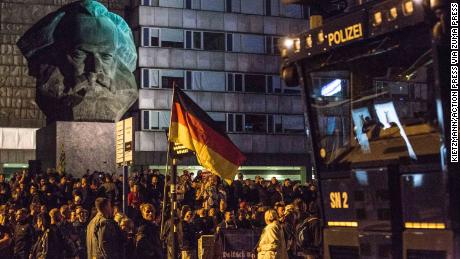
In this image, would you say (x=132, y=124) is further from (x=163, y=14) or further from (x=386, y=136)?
(x=163, y=14)

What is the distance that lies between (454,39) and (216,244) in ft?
31.1

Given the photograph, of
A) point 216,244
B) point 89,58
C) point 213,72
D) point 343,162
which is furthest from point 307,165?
Answer: point 343,162

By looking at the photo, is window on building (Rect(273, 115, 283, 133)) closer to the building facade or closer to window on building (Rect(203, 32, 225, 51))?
the building facade

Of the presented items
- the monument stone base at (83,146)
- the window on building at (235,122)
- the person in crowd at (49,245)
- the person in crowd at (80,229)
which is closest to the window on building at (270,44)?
the window on building at (235,122)

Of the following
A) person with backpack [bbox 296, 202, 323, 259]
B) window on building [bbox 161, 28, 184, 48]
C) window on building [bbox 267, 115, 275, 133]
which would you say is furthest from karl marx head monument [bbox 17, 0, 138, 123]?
window on building [bbox 267, 115, 275, 133]

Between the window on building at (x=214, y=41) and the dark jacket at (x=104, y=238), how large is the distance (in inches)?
1783

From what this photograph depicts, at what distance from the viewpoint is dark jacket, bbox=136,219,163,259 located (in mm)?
14680

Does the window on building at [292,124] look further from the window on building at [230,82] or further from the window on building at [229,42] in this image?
the window on building at [229,42]

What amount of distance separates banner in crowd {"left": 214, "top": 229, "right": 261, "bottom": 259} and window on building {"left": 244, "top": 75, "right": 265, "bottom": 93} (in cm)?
4239

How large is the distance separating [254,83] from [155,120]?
767 cm

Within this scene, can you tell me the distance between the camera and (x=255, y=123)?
5791 cm

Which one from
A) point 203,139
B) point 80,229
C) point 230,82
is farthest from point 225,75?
point 203,139

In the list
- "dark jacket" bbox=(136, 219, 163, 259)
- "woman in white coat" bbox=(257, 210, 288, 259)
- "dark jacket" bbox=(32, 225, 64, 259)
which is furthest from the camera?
"dark jacket" bbox=(32, 225, 64, 259)

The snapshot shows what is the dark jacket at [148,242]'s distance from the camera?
1468cm
